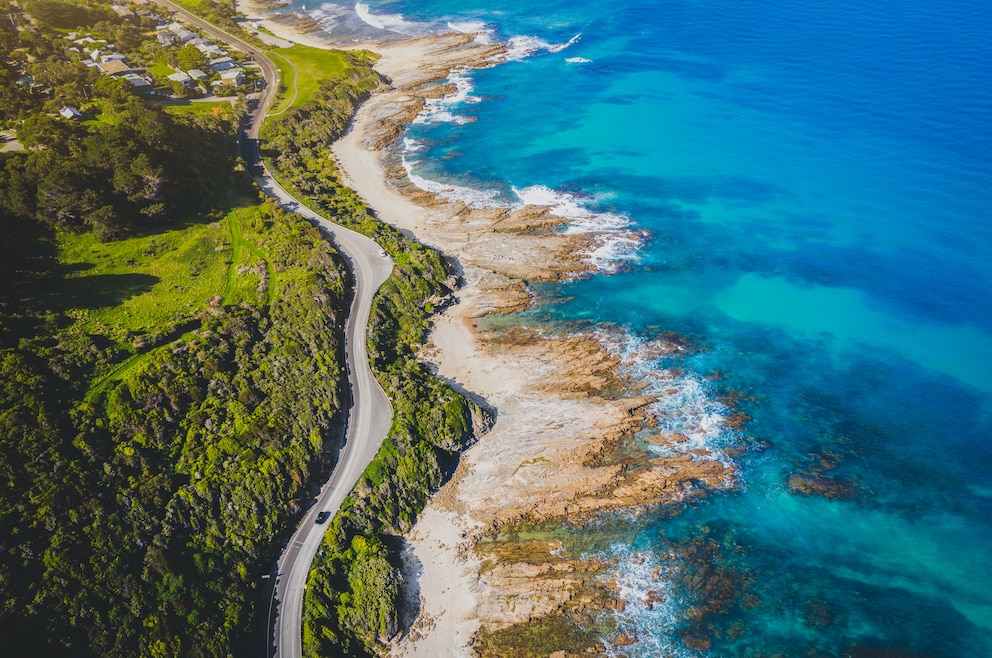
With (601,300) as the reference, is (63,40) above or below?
above

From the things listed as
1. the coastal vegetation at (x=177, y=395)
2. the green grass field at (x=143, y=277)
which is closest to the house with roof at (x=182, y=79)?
the coastal vegetation at (x=177, y=395)

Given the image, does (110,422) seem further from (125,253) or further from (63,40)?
(63,40)

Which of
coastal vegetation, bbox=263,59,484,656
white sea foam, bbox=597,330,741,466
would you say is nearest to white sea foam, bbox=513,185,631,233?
coastal vegetation, bbox=263,59,484,656

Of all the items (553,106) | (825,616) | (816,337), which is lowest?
(825,616)

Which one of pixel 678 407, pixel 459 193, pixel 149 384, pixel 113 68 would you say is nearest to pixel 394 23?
pixel 113 68

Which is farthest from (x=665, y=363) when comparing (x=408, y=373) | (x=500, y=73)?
(x=500, y=73)
